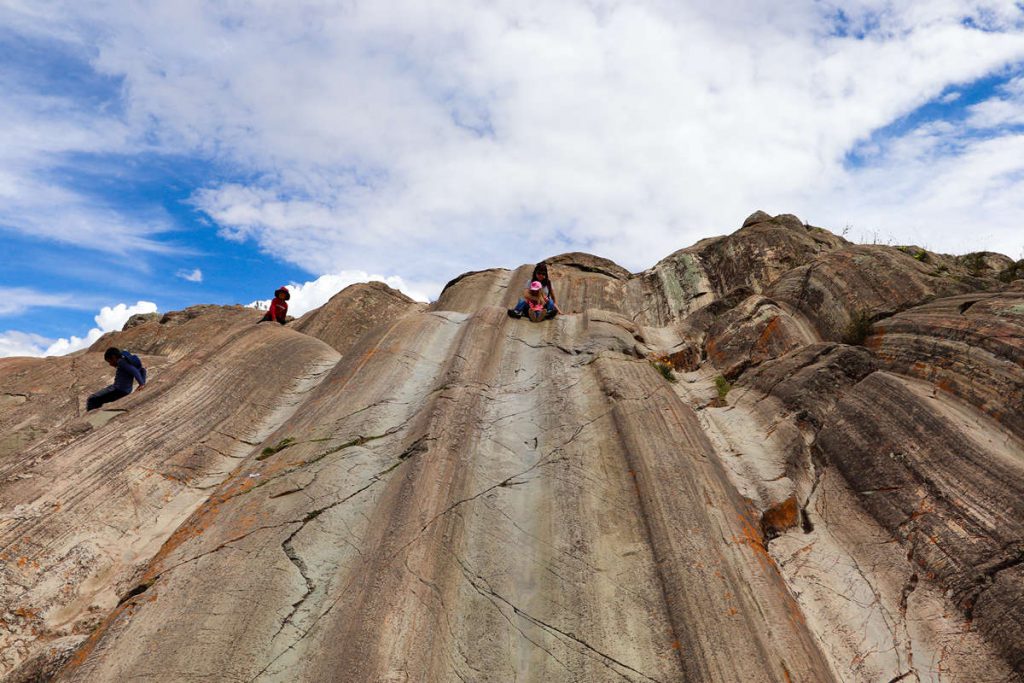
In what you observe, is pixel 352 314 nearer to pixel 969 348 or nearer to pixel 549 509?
pixel 549 509

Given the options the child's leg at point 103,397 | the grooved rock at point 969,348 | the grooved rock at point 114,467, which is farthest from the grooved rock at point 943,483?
the child's leg at point 103,397

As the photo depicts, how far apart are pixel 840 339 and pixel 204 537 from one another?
36.9ft

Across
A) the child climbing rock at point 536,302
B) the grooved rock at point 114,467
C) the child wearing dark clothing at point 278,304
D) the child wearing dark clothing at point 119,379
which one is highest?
the child wearing dark clothing at point 278,304

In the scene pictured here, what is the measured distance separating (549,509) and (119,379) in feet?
28.7

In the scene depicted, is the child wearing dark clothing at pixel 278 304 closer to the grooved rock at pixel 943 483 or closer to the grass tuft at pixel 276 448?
the grass tuft at pixel 276 448

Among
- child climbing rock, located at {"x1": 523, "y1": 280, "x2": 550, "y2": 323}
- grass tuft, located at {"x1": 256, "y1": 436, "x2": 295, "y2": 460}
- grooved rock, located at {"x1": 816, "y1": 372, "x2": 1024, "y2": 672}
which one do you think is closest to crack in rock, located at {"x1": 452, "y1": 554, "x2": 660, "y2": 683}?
grooved rock, located at {"x1": 816, "y1": 372, "x2": 1024, "y2": 672}

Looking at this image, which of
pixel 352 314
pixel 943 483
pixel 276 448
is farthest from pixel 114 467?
pixel 943 483

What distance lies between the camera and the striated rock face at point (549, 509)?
595 cm

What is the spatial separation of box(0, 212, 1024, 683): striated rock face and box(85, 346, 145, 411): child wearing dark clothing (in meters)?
0.89

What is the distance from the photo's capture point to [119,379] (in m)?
11.2

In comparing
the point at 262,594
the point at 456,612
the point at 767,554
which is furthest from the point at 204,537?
the point at 767,554

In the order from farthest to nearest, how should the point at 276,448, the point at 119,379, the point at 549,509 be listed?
1. the point at 119,379
2. the point at 276,448
3. the point at 549,509

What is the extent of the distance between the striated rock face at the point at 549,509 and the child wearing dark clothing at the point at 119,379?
0.89m

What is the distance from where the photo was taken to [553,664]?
19.1 ft
